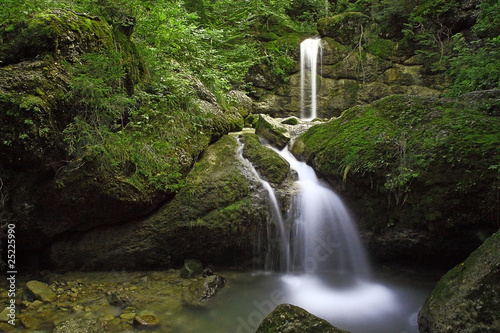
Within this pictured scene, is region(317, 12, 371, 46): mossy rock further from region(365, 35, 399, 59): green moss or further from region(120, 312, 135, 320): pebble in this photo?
region(120, 312, 135, 320): pebble

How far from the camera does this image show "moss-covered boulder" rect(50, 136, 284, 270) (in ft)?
15.9

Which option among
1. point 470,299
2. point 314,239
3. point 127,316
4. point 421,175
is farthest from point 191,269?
point 421,175

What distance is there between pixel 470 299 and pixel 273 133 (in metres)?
5.32

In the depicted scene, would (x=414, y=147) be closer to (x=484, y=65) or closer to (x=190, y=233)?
(x=484, y=65)

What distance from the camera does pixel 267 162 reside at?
618cm

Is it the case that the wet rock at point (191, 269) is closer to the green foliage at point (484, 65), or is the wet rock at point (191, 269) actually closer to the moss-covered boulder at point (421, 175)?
the moss-covered boulder at point (421, 175)

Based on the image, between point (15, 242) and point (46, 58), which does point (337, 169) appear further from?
point (15, 242)

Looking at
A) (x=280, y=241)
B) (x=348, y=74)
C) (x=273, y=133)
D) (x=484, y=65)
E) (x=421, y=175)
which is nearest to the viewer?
(x=421, y=175)

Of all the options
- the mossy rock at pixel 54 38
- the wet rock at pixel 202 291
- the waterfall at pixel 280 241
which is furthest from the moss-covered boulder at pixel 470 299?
the mossy rock at pixel 54 38

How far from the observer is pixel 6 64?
371 cm

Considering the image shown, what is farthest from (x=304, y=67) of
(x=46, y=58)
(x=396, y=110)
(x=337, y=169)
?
(x=46, y=58)

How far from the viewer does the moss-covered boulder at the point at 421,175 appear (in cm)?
438

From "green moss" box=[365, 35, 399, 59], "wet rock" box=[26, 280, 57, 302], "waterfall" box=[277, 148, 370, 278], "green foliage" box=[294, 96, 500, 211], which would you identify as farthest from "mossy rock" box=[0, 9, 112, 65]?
"green moss" box=[365, 35, 399, 59]

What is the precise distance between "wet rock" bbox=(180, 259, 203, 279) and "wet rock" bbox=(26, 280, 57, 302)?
72.1 inches
